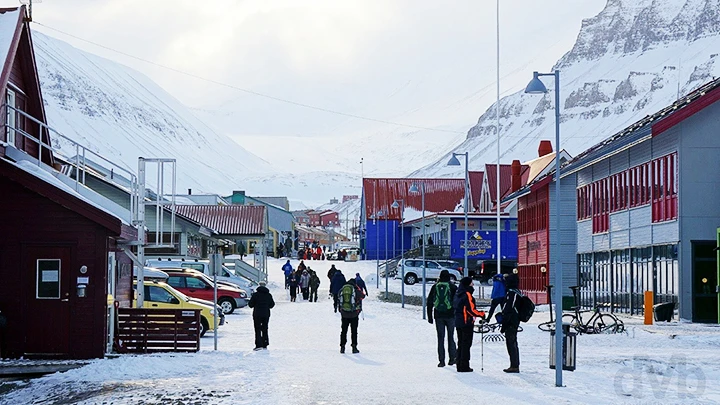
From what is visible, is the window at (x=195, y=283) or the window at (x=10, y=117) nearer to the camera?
the window at (x=10, y=117)

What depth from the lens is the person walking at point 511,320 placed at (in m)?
18.3

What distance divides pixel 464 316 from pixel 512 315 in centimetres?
85

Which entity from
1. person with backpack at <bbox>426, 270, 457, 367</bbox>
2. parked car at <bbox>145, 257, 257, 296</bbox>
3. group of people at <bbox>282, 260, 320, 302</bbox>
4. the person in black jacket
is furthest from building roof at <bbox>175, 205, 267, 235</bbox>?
person with backpack at <bbox>426, 270, 457, 367</bbox>

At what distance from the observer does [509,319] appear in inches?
720

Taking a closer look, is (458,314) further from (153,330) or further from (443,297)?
(153,330)

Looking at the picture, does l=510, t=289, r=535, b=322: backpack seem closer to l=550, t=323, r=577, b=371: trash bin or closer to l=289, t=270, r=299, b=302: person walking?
l=550, t=323, r=577, b=371: trash bin

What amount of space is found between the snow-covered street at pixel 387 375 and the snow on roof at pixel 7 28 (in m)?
7.10

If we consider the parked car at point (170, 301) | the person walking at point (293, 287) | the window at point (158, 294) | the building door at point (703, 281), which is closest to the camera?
the parked car at point (170, 301)

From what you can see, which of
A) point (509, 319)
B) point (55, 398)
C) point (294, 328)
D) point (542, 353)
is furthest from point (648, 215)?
point (55, 398)

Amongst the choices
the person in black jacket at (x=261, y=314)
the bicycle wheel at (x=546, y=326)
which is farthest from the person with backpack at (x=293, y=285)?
the person in black jacket at (x=261, y=314)

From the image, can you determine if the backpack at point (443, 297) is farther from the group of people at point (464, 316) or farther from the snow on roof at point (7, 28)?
the snow on roof at point (7, 28)

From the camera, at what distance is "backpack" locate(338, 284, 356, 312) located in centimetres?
2292

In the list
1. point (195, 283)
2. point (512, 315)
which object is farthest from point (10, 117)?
point (195, 283)

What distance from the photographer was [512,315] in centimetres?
1828
